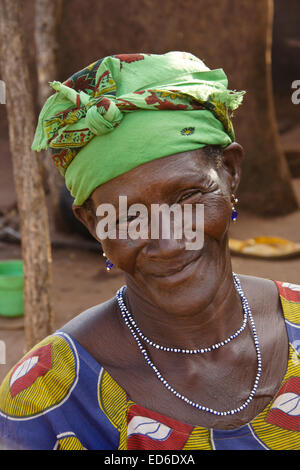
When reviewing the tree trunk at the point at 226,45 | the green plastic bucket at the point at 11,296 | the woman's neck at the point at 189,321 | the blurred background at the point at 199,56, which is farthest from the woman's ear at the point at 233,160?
the tree trunk at the point at 226,45

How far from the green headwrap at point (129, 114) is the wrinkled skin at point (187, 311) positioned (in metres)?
0.04

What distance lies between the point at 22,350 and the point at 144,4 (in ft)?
14.4

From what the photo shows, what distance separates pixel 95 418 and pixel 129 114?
2.51ft

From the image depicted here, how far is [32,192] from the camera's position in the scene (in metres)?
3.85

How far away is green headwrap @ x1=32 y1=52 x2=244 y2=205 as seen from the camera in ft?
4.31

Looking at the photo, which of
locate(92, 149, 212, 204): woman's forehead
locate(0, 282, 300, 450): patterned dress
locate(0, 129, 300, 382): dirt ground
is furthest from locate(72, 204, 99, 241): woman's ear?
locate(0, 129, 300, 382): dirt ground

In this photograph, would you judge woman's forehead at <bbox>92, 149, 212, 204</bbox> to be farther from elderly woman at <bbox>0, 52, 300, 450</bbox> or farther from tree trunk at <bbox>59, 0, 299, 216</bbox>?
tree trunk at <bbox>59, 0, 299, 216</bbox>

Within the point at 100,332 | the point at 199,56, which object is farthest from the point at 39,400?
the point at 199,56

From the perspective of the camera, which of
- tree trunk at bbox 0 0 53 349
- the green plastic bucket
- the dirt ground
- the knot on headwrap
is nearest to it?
the knot on headwrap

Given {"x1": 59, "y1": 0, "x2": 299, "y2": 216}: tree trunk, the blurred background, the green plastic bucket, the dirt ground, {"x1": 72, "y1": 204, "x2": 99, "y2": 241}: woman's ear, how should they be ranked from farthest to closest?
→ 1. {"x1": 59, "y1": 0, "x2": 299, "y2": 216}: tree trunk
2. the blurred background
3. the green plastic bucket
4. the dirt ground
5. {"x1": 72, "y1": 204, "x2": 99, "y2": 241}: woman's ear

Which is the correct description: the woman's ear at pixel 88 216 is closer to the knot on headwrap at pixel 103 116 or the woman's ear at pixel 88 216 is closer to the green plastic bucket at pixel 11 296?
the knot on headwrap at pixel 103 116

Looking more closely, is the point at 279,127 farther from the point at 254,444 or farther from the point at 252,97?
the point at 254,444

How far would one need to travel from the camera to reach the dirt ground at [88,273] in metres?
4.77

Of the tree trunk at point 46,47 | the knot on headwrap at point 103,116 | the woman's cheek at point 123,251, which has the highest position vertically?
the tree trunk at point 46,47
